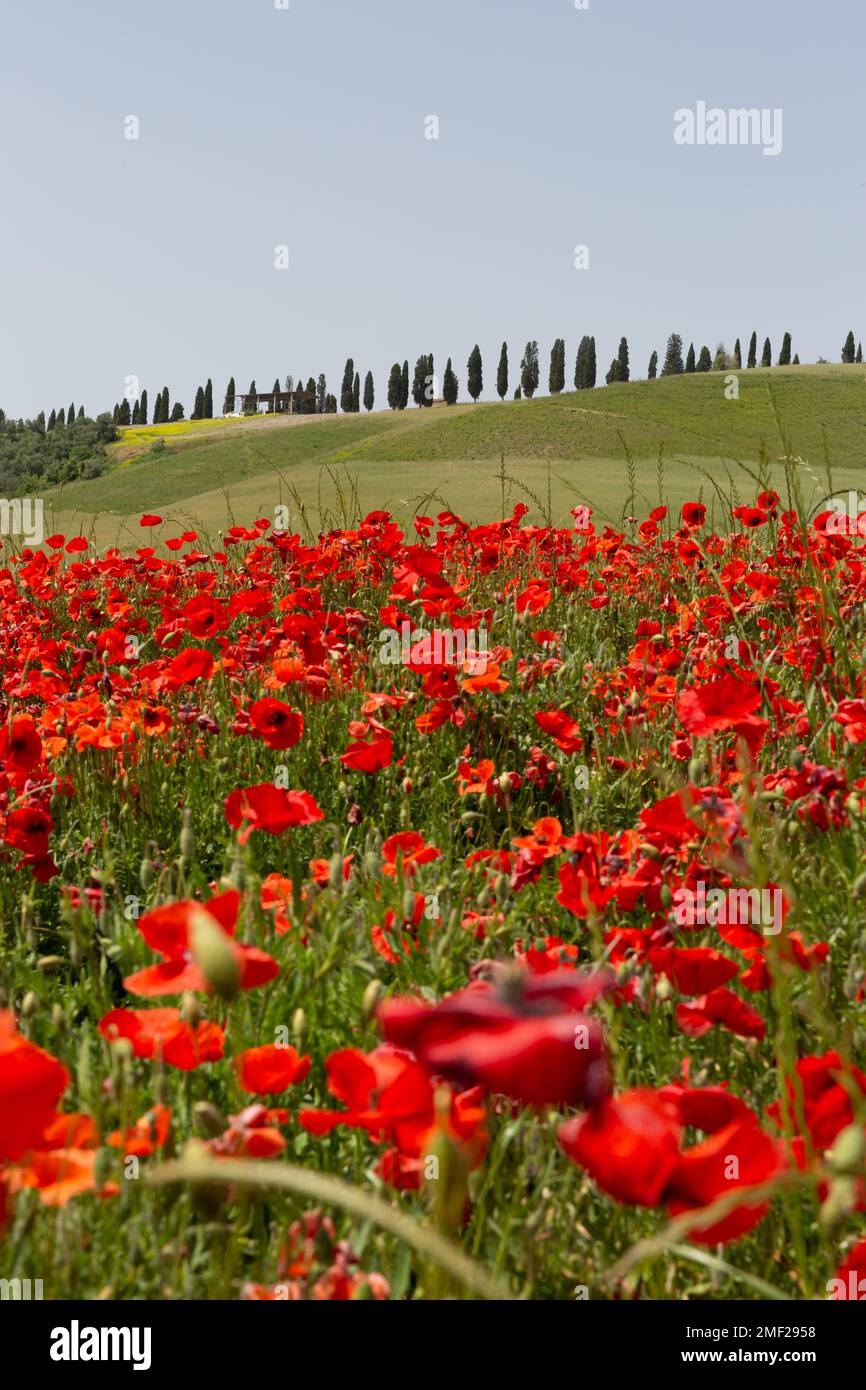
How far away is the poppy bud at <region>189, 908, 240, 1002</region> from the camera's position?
75 cm

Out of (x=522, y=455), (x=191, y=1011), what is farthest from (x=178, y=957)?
(x=522, y=455)

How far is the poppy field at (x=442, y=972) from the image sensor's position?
0.74 m

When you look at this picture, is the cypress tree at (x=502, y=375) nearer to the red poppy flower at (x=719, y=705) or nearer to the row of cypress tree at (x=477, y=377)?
the row of cypress tree at (x=477, y=377)

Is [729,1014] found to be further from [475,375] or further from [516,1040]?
[475,375]

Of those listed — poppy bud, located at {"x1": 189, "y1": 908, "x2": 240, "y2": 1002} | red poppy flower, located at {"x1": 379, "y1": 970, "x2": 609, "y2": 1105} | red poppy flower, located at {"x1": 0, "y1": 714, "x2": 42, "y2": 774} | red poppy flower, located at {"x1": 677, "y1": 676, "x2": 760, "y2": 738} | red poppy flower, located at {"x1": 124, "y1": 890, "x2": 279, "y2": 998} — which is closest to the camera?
red poppy flower, located at {"x1": 379, "y1": 970, "x2": 609, "y2": 1105}

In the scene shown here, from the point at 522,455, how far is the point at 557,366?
48921 millimetres

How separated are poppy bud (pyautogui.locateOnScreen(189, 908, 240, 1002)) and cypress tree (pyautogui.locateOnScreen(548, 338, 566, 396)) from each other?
2990 inches

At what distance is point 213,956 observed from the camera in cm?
76

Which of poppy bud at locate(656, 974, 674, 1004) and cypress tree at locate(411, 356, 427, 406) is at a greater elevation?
cypress tree at locate(411, 356, 427, 406)

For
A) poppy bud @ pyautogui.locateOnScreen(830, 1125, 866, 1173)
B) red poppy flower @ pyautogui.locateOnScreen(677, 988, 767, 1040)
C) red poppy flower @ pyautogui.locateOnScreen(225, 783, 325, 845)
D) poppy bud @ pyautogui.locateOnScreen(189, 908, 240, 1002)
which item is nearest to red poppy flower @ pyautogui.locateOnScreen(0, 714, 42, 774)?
red poppy flower @ pyautogui.locateOnScreen(225, 783, 325, 845)

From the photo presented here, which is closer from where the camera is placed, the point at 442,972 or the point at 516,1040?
the point at 516,1040

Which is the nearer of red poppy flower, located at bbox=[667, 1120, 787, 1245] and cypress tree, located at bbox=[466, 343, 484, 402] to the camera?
red poppy flower, located at bbox=[667, 1120, 787, 1245]

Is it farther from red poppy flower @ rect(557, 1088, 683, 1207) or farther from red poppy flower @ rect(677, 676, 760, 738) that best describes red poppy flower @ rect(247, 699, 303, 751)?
red poppy flower @ rect(557, 1088, 683, 1207)
